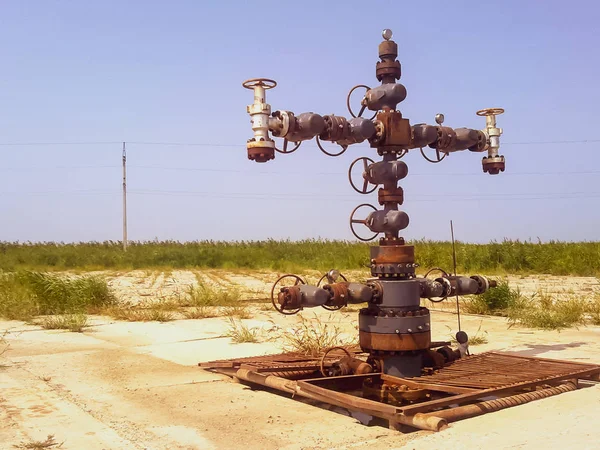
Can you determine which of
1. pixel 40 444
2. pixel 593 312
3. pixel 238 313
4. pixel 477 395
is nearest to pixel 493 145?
pixel 477 395

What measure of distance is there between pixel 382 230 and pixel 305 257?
93.7 ft

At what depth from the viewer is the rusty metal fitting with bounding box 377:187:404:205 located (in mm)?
5949

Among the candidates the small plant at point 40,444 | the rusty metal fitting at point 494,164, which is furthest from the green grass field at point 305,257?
the small plant at point 40,444

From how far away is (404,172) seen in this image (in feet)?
19.3

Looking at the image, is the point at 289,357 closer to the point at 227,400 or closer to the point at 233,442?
the point at 227,400

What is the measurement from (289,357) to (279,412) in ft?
5.98

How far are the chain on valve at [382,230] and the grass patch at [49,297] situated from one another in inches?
299

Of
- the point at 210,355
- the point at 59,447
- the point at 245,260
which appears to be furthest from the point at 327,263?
the point at 59,447

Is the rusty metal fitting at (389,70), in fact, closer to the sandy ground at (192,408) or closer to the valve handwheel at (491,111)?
the valve handwheel at (491,111)

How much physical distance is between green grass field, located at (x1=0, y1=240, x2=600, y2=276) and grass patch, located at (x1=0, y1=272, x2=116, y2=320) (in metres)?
12.9

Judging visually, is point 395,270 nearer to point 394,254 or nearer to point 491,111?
point 394,254

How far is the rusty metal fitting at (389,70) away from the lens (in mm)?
6141

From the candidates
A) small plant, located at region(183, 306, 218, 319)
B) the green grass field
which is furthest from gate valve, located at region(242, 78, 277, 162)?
the green grass field

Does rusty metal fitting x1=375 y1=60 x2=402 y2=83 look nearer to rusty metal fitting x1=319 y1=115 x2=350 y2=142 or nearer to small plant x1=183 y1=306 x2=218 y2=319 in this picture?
rusty metal fitting x1=319 y1=115 x2=350 y2=142
